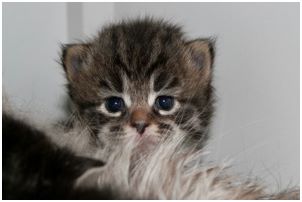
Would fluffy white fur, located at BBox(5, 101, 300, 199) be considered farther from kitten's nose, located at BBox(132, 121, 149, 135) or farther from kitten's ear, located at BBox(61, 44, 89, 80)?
kitten's ear, located at BBox(61, 44, 89, 80)

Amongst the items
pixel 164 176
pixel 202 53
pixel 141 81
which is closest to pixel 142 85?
pixel 141 81

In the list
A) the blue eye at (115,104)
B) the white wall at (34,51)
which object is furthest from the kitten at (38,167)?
the white wall at (34,51)

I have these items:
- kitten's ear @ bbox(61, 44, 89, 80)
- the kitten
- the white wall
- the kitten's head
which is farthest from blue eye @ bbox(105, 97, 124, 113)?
the kitten

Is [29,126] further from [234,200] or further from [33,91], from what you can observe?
[33,91]

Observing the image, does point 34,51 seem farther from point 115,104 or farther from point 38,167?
point 38,167

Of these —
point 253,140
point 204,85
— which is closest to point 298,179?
point 253,140

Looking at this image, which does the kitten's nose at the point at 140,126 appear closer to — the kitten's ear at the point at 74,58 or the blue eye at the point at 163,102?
the blue eye at the point at 163,102

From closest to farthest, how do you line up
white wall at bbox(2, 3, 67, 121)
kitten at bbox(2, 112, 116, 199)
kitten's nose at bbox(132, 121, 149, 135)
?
1. kitten at bbox(2, 112, 116, 199)
2. kitten's nose at bbox(132, 121, 149, 135)
3. white wall at bbox(2, 3, 67, 121)
